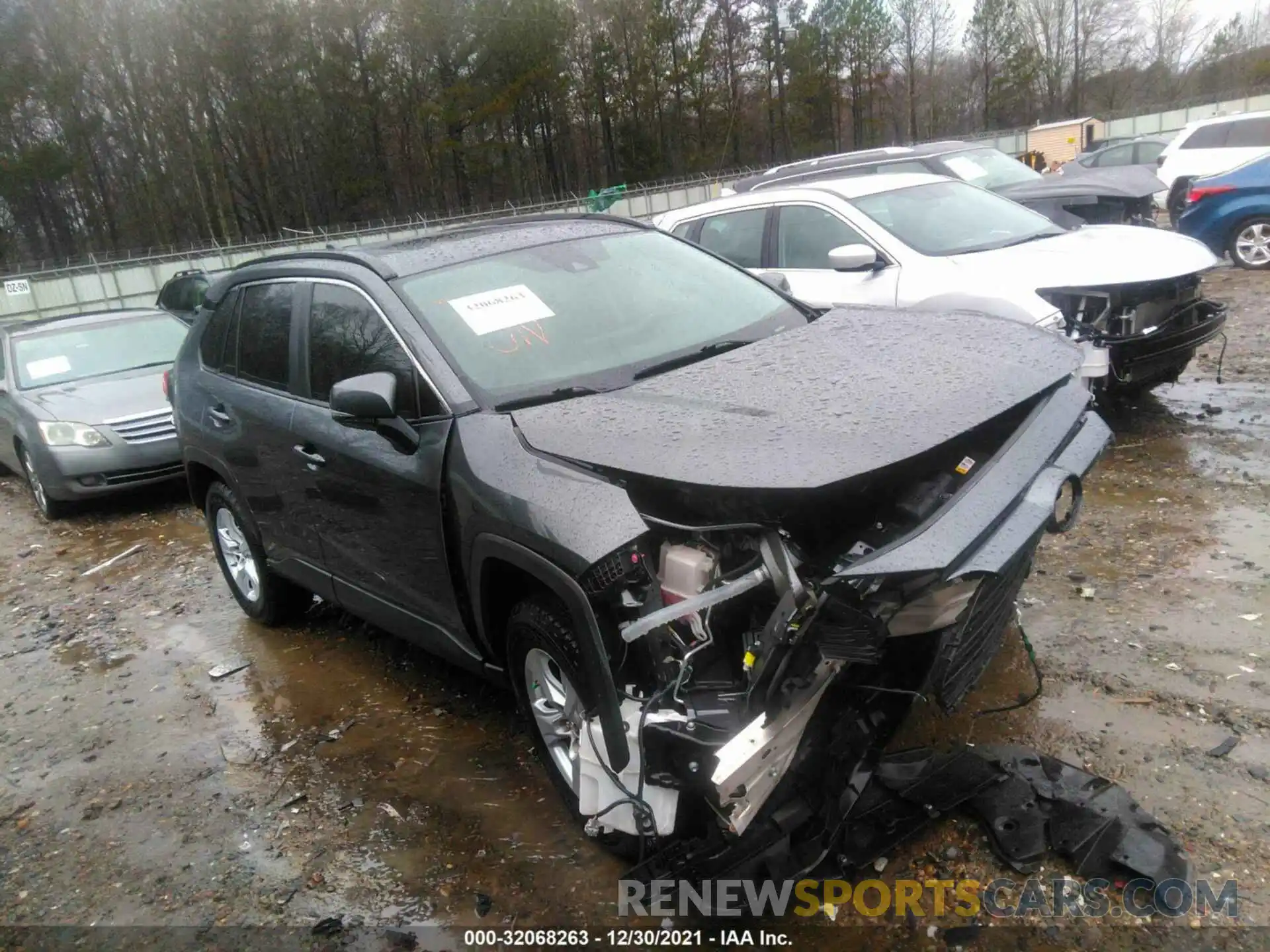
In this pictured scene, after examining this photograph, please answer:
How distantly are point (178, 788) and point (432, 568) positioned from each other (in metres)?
1.57

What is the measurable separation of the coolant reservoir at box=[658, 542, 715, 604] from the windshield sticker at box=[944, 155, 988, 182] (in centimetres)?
832

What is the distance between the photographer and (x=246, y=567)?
5.32 meters

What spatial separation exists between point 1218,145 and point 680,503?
1605 cm

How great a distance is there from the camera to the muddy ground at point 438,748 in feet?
9.60

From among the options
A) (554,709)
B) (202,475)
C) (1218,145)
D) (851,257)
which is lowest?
(554,709)

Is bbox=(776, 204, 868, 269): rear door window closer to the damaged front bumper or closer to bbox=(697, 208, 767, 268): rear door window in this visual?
bbox=(697, 208, 767, 268): rear door window

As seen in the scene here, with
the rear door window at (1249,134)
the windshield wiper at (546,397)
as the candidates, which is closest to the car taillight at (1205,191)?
the rear door window at (1249,134)

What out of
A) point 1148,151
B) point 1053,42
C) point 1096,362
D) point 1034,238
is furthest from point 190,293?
point 1053,42

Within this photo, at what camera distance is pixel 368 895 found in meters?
3.08

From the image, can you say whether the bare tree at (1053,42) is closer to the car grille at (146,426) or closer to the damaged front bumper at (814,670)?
the car grille at (146,426)

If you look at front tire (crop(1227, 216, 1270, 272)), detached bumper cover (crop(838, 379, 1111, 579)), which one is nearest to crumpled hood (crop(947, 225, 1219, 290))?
detached bumper cover (crop(838, 379, 1111, 579))

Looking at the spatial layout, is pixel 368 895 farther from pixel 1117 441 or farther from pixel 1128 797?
pixel 1117 441

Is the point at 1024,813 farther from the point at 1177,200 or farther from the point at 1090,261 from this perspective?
the point at 1177,200

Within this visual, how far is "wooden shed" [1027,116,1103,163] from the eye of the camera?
3709cm
